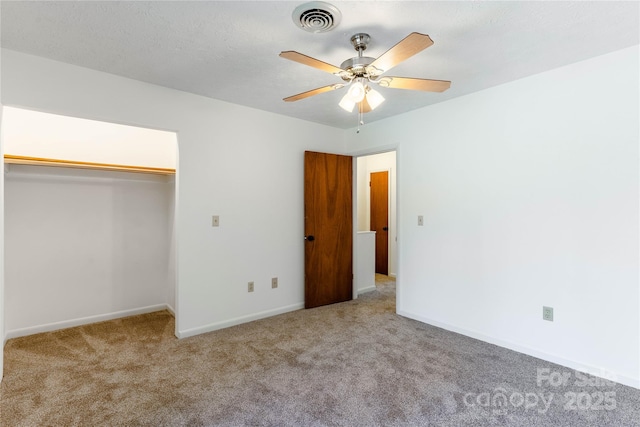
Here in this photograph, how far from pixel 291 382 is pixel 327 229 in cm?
211

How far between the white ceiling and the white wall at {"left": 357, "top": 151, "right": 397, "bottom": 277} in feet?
10.6

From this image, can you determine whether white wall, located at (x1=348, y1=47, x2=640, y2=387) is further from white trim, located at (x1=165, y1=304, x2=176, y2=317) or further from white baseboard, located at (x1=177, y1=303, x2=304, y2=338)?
white trim, located at (x1=165, y1=304, x2=176, y2=317)

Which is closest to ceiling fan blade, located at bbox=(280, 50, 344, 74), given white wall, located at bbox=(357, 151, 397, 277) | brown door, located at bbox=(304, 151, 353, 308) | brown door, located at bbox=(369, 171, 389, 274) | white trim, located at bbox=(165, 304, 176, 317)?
brown door, located at bbox=(304, 151, 353, 308)

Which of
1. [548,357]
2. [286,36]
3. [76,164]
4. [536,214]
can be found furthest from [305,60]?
[548,357]

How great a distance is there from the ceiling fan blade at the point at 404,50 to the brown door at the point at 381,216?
4.30m

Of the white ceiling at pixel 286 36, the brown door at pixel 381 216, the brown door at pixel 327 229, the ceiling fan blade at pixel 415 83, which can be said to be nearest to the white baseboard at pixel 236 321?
the brown door at pixel 327 229

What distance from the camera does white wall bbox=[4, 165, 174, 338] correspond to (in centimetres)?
306

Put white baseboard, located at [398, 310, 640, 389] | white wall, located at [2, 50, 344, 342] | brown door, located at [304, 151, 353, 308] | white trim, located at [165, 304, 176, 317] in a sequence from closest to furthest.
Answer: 1. white baseboard, located at [398, 310, 640, 389]
2. white wall, located at [2, 50, 344, 342]
3. white trim, located at [165, 304, 176, 317]
4. brown door, located at [304, 151, 353, 308]

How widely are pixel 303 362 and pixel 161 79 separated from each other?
105 inches

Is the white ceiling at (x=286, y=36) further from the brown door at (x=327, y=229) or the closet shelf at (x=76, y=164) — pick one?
the brown door at (x=327, y=229)

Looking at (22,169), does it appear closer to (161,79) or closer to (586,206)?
(161,79)

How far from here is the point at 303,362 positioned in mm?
2559

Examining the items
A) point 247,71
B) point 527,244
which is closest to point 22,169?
point 247,71

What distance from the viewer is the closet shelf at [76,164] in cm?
269
